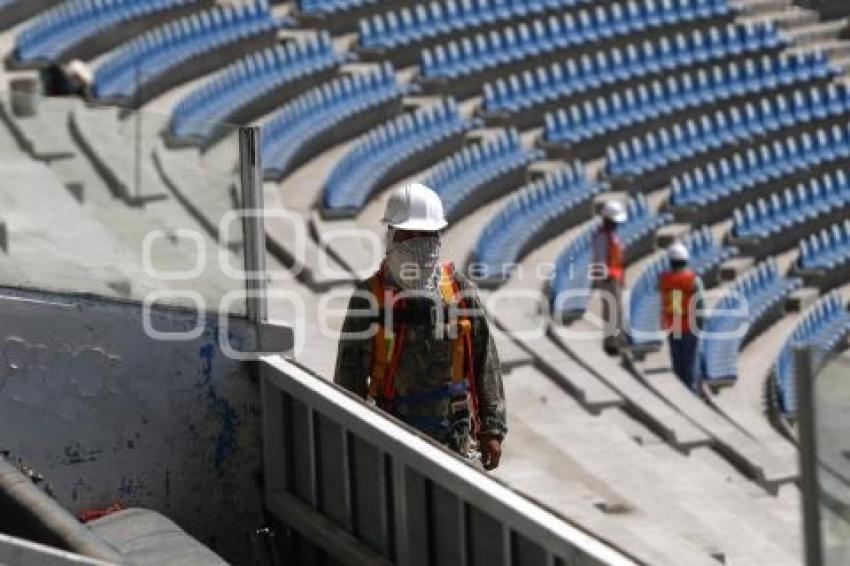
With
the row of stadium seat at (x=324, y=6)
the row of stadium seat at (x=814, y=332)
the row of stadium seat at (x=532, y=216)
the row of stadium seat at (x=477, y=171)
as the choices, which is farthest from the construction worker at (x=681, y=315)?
the row of stadium seat at (x=324, y=6)

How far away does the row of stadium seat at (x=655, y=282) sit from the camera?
16.5 meters

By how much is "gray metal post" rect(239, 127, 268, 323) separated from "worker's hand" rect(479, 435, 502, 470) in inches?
37.5

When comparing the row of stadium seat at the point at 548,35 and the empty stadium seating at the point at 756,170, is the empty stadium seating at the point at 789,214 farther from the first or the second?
the row of stadium seat at the point at 548,35

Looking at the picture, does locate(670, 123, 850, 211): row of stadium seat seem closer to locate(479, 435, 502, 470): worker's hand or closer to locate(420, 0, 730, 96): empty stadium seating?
locate(420, 0, 730, 96): empty stadium seating

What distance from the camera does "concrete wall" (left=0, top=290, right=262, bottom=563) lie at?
768 centimetres

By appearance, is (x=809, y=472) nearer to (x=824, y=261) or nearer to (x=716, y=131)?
(x=824, y=261)

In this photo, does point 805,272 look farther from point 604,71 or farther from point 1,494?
point 1,494

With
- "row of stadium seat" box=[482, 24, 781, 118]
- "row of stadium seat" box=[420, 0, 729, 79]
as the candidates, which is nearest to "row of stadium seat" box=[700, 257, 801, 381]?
"row of stadium seat" box=[482, 24, 781, 118]

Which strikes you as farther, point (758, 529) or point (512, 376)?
point (512, 376)

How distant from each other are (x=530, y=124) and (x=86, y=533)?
1368 centimetres

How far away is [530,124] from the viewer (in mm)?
20109

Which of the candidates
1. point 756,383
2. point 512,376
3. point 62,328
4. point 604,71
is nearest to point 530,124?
point 604,71

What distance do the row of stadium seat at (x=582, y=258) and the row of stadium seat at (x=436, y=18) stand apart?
2452 mm

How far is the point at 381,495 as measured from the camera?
7.16m
